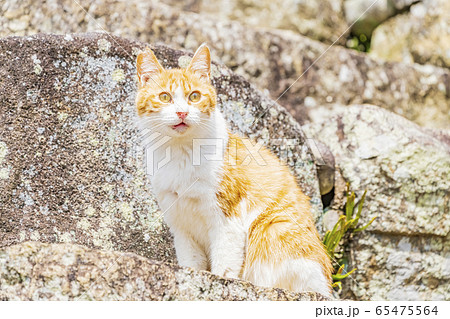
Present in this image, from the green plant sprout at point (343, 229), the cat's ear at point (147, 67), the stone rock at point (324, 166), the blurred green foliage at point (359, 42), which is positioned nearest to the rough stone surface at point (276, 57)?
the blurred green foliage at point (359, 42)

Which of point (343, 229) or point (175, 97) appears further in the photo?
point (343, 229)

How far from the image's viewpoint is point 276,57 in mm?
6902

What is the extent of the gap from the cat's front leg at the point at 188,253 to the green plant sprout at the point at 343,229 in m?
1.47

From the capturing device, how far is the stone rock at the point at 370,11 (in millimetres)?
8289

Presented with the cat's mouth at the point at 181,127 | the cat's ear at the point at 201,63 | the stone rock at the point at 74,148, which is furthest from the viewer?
the stone rock at the point at 74,148

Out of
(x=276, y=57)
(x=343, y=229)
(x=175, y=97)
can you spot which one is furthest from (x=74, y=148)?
(x=276, y=57)

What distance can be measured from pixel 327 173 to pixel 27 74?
2.79 metres

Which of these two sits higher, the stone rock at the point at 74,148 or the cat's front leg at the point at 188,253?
the stone rock at the point at 74,148

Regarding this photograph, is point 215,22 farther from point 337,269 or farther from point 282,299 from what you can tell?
point 282,299

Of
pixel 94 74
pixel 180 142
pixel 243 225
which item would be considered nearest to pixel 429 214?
pixel 243 225

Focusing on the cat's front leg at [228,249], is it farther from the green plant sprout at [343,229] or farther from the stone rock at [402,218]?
the stone rock at [402,218]

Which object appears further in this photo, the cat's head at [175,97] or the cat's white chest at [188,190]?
the cat's white chest at [188,190]

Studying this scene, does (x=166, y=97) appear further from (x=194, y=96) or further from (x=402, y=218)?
(x=402, y=218)

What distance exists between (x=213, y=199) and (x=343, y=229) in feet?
6.13
